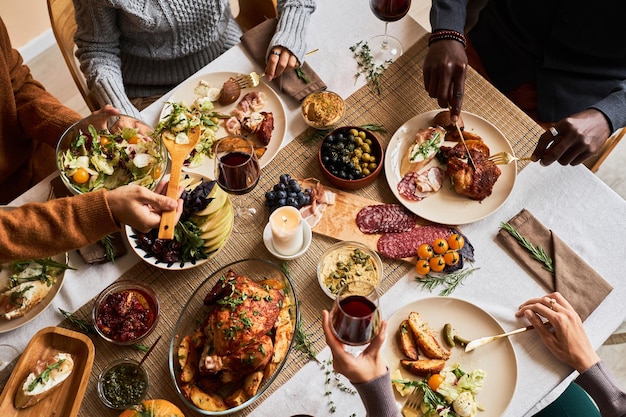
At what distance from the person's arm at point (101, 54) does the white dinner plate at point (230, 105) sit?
0.20 m

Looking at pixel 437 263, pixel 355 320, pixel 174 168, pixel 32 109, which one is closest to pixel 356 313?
pixel 355 320

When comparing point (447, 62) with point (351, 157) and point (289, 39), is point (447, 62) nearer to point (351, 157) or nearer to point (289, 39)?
point (351, 157)

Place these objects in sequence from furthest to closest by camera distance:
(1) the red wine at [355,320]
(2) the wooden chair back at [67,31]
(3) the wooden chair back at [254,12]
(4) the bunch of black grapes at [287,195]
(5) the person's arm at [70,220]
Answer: (3) the wooden chair back at [254,12] → (2) the wooden chair back at [67,31] → (4) the bunch of black grapes at [287,195] → (5) the person's arm at [70,220] → (1) the red wine at [355,320]

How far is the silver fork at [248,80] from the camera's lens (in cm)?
225

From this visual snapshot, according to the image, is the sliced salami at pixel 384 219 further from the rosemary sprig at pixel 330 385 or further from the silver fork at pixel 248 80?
the silver fork at pixel 248 80

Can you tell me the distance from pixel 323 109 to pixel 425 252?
704 mm

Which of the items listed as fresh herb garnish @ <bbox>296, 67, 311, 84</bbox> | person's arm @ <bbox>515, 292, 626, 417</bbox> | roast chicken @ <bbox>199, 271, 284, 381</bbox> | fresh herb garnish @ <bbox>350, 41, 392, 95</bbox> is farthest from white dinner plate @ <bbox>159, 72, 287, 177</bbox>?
person's arm @ <bbox>515, 292, 626, 417</bbox>

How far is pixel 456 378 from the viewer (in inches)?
70.4

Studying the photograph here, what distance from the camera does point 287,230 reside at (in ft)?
6.28

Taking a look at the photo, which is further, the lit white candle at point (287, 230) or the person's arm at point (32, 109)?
the person's arm at point (32, 109)

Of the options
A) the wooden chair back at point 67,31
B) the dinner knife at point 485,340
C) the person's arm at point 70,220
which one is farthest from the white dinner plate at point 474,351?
the wooden chair back at point 67,31

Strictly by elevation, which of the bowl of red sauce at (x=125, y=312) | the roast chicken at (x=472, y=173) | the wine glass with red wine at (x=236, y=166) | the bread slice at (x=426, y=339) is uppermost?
the roast chicken at (x=472, y=173)

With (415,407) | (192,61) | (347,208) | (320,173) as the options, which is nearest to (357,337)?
(415,407)

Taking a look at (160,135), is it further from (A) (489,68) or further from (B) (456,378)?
(A) (489,68)
